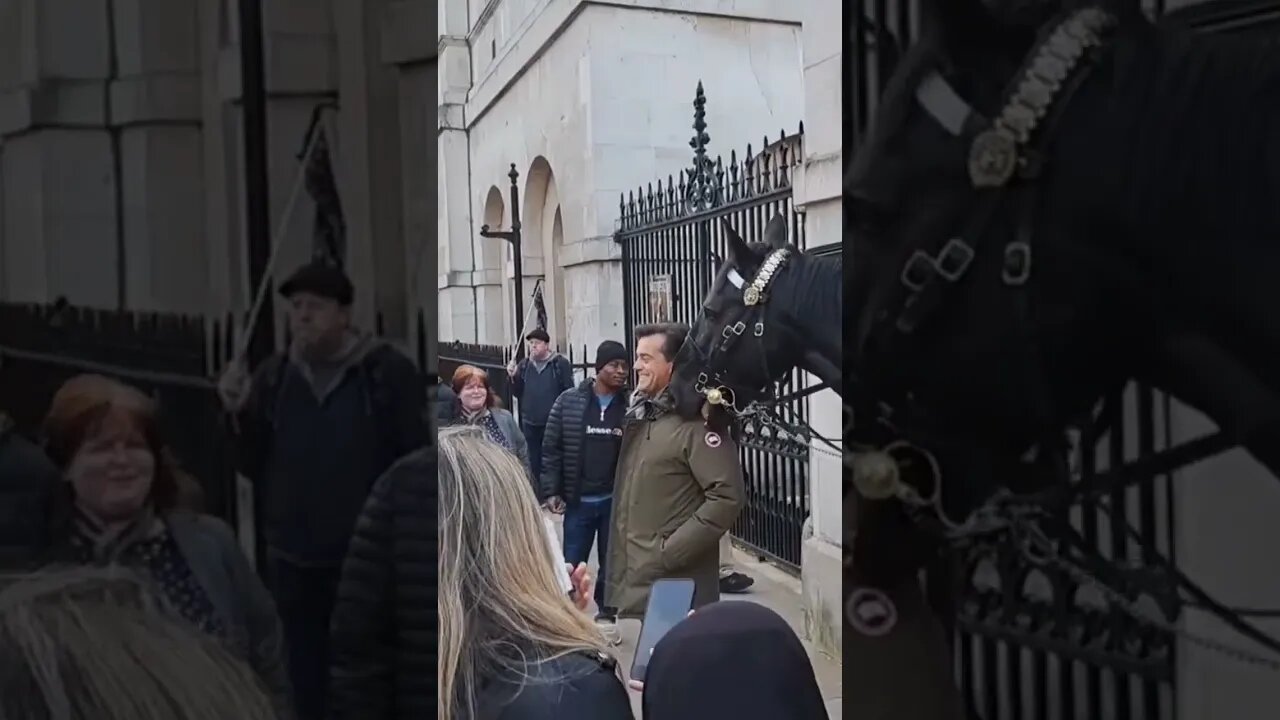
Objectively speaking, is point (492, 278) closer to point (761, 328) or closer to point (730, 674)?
point (761, 328)

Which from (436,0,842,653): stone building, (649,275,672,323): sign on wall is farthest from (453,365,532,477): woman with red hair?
(436,0,842,653): stone building

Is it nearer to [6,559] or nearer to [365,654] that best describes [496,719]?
[365,654]

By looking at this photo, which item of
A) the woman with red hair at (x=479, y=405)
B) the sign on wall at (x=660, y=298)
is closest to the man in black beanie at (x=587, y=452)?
the woman with red hair at (x=479, y=405)

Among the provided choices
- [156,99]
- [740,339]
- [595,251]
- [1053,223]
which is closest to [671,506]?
[740,339]

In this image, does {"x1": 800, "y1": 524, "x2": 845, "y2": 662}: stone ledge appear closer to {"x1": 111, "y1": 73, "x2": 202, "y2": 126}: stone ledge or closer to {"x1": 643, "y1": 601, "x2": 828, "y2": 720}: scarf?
{"x1": 643, "y1": 601, "x2": 828, "y2": 720}: scarf

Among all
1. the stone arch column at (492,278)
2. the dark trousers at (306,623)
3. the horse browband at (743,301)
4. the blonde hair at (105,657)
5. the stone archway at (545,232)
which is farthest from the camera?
Answer: the stone arch column at (492,278)

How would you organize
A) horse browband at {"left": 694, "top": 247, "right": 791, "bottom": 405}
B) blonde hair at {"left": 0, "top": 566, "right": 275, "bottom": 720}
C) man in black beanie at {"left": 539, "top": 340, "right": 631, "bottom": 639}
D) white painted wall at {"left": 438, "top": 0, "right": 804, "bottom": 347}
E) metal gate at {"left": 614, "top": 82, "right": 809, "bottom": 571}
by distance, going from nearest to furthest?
1. blonde hair at {"left": 0, "top": 566, "right": 275, "bottom": 720}
2. horse browband at {"left": 694, "top": 247, "right": 791, "bottom": 405}
3. man in black beanie at {"left": 539, "top": 340, "right": 631, "bottom": 639}
4. metal gate at {"left": 614, "top": 82, "right": 809, "bottom": 571}
5. white painted wall at {"left": 438, "top": 0, "right": 804, "bottom": 347}

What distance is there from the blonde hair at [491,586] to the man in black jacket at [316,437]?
0.17m

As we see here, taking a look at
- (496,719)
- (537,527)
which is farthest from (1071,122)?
(496,719)

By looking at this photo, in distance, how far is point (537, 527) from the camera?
1404mm

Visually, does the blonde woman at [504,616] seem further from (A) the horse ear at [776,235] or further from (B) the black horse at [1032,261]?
(A) the horse ear at [776,235]

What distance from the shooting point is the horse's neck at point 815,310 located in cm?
273

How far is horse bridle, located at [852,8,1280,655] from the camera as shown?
1.22 metres

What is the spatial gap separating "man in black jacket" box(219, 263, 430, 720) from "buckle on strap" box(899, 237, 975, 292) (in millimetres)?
620
